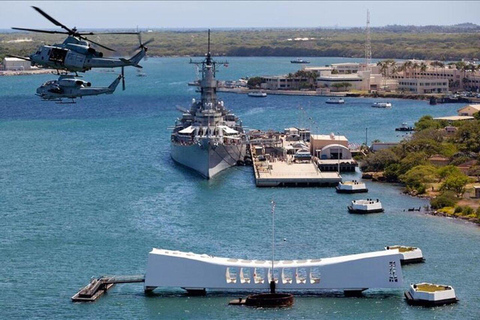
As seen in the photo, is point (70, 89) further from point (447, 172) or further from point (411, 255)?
point (447, 172)

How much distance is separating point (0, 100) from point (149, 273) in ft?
291

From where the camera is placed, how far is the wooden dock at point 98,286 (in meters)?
40.0

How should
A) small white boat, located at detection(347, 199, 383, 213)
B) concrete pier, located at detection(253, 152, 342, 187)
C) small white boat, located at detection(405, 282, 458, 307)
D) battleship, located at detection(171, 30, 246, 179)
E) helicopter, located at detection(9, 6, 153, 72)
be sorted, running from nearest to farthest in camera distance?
helicopter, located at detection(9, 6, 153, 72) → small white boat, located at detection(405, 282, 458, 307) → small white boat, located at detection(347, 199, 383, 213) → concrete pier, located at detection(253, 152, 342, 187) → battleship, located at detection(171, 30, 246, 179)

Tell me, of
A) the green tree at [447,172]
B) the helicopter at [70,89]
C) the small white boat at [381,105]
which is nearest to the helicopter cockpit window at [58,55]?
the helicopter at [70,89]

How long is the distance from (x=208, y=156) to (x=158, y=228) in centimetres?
1833

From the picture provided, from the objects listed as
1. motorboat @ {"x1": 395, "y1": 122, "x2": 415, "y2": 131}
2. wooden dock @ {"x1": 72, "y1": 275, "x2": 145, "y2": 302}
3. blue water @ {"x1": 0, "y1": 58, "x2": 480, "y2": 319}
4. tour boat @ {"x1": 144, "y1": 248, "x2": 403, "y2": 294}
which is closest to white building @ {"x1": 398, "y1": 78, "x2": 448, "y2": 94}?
motorboat @ {"x1": 395, "y1": 122, "x2": 415, "y2": 131}

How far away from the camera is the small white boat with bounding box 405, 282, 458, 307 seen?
129 ft

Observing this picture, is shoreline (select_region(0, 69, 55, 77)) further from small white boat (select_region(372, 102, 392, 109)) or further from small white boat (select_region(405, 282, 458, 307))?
small white boat (select_region(405, 282, 458, 307))

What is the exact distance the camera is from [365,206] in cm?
5556

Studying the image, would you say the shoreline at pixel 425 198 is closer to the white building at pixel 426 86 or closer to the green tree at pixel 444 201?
the green tree at pixel 444 201

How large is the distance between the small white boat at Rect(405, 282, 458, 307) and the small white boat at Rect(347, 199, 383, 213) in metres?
15.5

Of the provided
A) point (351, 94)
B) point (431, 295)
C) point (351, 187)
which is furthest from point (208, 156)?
point (351, 94)

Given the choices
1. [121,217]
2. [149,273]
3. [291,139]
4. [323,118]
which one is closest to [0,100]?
[323,118]

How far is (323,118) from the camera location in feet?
333
